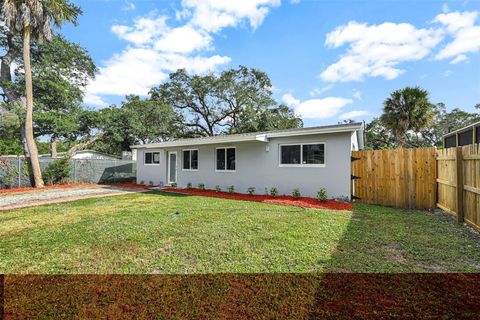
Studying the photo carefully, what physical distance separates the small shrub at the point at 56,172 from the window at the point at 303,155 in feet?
46.2

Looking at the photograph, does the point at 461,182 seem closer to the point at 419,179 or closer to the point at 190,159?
the point at 419,179

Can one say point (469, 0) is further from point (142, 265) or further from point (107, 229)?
point (107, 229)

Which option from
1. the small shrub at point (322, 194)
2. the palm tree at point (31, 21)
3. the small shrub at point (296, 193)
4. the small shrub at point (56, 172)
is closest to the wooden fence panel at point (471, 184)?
the small shrub at point (322, 194)

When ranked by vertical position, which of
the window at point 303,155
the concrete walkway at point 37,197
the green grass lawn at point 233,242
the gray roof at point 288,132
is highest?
the gray roof at point 288,132

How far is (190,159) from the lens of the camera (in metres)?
13.6

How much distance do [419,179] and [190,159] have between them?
10.6 meters

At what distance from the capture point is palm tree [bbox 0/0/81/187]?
12481 mm

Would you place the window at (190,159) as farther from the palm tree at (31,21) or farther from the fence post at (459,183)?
the fence post at (459,183)

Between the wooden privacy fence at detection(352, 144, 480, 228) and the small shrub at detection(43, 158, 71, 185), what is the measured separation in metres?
16.9

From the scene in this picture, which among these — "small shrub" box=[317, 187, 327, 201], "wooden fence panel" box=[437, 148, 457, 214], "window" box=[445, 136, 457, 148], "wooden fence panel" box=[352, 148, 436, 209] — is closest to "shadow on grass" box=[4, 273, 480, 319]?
"wooden fence panel" box=[437, 148, 457, 214]

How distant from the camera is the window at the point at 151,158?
1566cm

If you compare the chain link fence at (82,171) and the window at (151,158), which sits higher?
the window at (151,158)

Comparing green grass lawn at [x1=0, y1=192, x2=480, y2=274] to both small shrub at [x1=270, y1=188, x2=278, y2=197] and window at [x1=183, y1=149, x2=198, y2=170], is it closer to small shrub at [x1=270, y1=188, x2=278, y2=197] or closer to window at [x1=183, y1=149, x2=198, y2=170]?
small shrub at [x1=270, y1=188, x2=278, y2=197]

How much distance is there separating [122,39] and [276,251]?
680 inches
